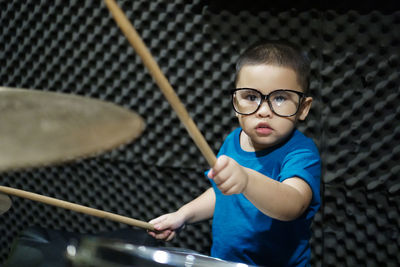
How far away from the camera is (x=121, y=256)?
387 mm

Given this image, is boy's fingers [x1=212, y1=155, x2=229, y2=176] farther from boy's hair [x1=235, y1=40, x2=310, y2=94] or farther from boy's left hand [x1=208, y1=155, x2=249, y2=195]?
boy's hair [x1=235, y1=40, x2=310, y2=94]

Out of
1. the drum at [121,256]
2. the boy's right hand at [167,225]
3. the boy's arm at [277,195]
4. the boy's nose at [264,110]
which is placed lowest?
the drum at [121,256]

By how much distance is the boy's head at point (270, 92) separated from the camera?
572 mm

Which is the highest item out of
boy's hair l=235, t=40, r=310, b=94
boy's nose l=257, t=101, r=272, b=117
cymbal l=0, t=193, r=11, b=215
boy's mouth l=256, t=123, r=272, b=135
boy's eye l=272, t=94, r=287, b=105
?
boy's hair l=235, t=40, r=310, b=94

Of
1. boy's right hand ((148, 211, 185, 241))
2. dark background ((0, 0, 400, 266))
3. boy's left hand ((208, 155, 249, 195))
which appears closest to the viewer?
boy's left hand ((208, 155, 249, 195))

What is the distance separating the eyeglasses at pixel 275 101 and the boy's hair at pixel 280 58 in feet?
0.11

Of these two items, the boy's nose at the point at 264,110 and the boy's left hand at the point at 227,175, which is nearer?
the boy's left hand at the point at 227,175

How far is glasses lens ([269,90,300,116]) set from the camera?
57 centimetres

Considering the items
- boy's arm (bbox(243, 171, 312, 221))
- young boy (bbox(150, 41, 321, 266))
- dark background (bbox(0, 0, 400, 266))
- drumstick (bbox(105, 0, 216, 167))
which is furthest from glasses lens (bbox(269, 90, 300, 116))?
dark background (bbox(0, 0, 400, 266))

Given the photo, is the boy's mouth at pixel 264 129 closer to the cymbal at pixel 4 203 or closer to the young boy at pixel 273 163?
the young boy at pixel 273 163

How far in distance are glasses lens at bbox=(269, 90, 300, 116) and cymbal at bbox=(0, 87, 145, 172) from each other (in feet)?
0.81

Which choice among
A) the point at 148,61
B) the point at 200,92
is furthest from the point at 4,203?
the point at 200,92

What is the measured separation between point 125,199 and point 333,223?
1.93ft

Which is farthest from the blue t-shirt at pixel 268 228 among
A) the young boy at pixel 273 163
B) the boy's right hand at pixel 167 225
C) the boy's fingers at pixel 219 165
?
the boy's fingers at pixel 219 165
